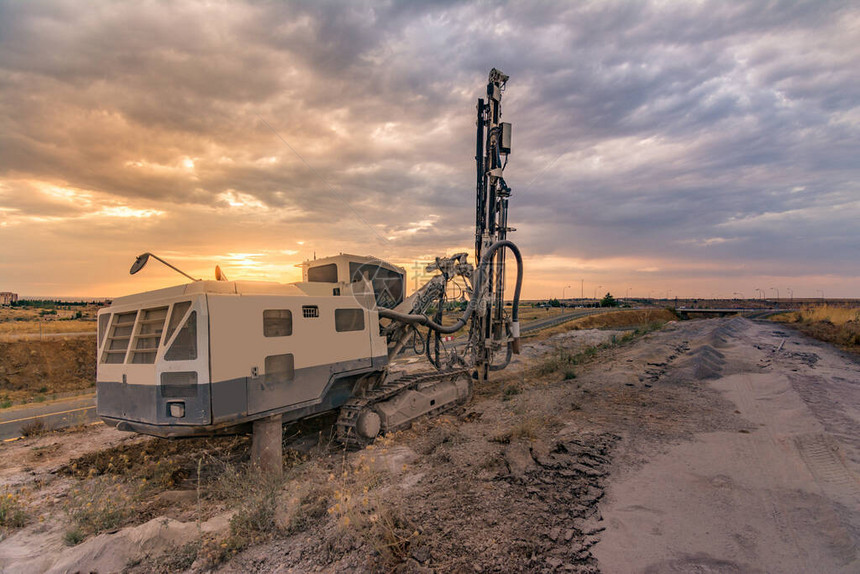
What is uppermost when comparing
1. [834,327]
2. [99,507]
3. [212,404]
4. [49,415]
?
[212,404]

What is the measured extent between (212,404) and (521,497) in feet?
13.4

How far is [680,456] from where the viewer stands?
6.23 m

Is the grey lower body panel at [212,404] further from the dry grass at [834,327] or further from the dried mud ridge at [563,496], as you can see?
the dry grass at [834,327]

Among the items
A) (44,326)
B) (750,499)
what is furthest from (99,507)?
(44,326)

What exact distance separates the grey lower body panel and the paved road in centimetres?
632

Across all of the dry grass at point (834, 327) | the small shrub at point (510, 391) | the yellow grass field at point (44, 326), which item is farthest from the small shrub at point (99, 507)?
the dry grass at point (834, 327)

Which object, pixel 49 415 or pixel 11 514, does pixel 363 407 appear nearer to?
pixel 11 514

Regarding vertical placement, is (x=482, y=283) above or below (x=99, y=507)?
above

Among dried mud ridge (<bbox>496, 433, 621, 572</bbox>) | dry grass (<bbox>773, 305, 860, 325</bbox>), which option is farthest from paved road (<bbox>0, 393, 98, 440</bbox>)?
dry grass (<bbox>773, 305, 860, 325</bbox>)

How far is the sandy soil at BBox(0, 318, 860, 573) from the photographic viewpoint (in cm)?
393

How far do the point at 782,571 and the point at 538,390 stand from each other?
814 centimetres

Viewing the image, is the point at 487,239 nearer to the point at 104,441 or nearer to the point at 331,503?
the point at 331,503

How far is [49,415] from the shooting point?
1185 cm

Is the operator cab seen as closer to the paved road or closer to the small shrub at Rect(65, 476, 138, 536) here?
the small shrub at Rect(65, 476, 138, 536)
